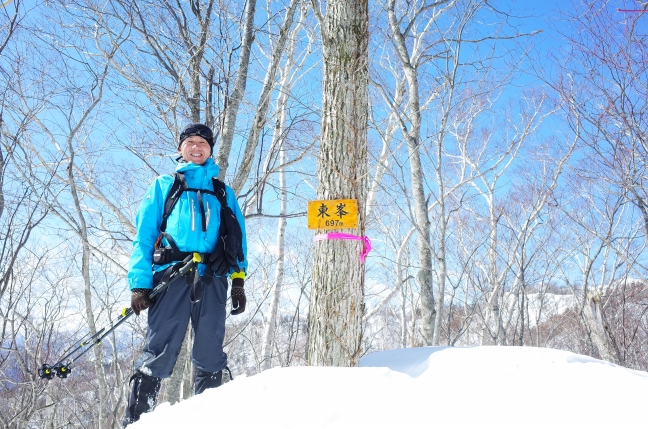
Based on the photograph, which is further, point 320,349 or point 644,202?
point 644,202

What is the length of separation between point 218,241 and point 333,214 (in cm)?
75

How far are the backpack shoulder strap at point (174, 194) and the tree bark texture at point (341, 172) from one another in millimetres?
879

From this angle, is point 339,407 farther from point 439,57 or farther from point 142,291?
point 439,57

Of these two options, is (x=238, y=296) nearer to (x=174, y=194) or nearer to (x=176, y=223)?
(x=176, y=223)

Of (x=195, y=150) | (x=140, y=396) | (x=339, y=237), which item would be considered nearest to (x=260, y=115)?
(x=195, y=150)

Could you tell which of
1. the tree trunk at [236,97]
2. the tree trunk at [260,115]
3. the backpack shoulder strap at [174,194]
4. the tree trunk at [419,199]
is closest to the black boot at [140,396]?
the backpack shoulder strap at [174,194]

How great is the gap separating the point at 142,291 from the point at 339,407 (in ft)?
4.54

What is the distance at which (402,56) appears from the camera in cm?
482

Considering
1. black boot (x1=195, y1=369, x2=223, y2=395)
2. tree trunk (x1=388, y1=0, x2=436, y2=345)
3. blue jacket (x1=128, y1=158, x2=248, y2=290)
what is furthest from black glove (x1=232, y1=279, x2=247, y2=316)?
tree trunk (x1=388, y1=0, x2=436, y2=345)

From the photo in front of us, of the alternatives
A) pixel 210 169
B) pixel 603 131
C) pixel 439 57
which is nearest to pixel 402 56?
pixel 439 57

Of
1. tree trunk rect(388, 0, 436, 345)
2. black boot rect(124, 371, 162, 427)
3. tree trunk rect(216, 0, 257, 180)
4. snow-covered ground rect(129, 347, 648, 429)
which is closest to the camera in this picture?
snow-covered ground rect(129, 347, 648, 429)

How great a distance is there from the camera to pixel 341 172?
252 cm

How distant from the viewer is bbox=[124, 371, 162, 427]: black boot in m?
2.10

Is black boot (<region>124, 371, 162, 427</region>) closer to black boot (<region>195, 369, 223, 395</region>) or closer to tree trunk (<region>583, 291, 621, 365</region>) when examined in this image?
black boot (<region>195, 369, 223, 395</region>)
